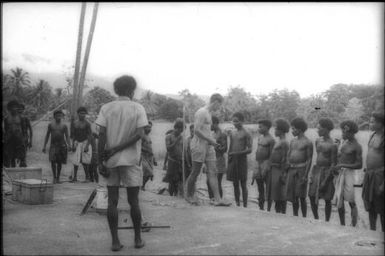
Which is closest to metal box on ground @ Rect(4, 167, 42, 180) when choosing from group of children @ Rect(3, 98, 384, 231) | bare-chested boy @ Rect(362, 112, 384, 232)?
group of children @ Rect(3, 98, 384, 231)

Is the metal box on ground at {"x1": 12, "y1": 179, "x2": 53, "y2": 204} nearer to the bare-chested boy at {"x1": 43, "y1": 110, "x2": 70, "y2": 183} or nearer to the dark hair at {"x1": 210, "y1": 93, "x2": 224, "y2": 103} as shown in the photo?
the bare-chested boy at {"x1": 43, "y1": 110, "x2": 70, "y2": 183}

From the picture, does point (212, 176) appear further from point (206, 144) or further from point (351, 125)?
point (351, 125)

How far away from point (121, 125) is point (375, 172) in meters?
3.24

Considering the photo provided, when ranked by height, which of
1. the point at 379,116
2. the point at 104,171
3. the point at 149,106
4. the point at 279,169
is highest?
the point at 149,106

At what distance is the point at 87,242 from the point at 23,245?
2.12 feet

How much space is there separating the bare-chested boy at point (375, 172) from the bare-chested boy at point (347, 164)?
1.94ft

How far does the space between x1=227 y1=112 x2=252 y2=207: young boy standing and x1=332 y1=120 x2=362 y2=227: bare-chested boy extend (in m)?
1.91

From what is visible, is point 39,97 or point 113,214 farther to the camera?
point 39,97

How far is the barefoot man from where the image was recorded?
7.11m

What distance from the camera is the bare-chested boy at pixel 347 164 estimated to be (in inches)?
253

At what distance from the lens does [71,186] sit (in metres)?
9.29

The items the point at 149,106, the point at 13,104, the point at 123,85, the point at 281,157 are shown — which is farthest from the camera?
the point at 149,106

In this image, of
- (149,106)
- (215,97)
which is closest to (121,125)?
(215,97)

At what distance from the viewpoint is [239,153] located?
26.8ft
